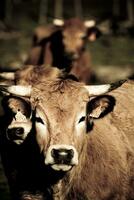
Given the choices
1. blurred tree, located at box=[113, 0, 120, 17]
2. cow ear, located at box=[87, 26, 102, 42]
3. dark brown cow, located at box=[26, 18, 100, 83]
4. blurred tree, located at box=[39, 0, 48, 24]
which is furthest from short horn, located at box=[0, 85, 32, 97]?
blurred tree, located at box=[113, 0, 120, 17]

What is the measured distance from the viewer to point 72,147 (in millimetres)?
5941

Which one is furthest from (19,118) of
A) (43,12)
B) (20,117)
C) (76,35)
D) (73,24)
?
(43,12)

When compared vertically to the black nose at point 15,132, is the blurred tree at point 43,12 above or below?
above

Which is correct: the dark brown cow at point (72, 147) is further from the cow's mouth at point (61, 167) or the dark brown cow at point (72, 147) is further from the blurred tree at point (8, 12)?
the blurred tree at point (8, 12)

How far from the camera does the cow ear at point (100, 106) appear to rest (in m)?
6.71

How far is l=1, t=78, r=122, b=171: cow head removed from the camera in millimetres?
5938

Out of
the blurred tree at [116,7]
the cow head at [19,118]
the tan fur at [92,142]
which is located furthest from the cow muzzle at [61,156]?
Result: the blurred tree at [116,7]

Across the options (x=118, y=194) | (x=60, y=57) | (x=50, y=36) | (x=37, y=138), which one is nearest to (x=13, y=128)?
(x=37, y=138)

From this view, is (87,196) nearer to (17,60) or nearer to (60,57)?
(60,57)

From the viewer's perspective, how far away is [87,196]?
6.74 meters

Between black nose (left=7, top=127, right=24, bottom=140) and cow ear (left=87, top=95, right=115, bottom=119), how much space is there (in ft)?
2.46

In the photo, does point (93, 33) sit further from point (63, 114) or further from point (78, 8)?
point (78, 8)

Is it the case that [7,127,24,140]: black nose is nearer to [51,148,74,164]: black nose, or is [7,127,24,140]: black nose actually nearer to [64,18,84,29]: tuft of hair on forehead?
[51,148,74,164]: black nose

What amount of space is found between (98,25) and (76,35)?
1885mm
